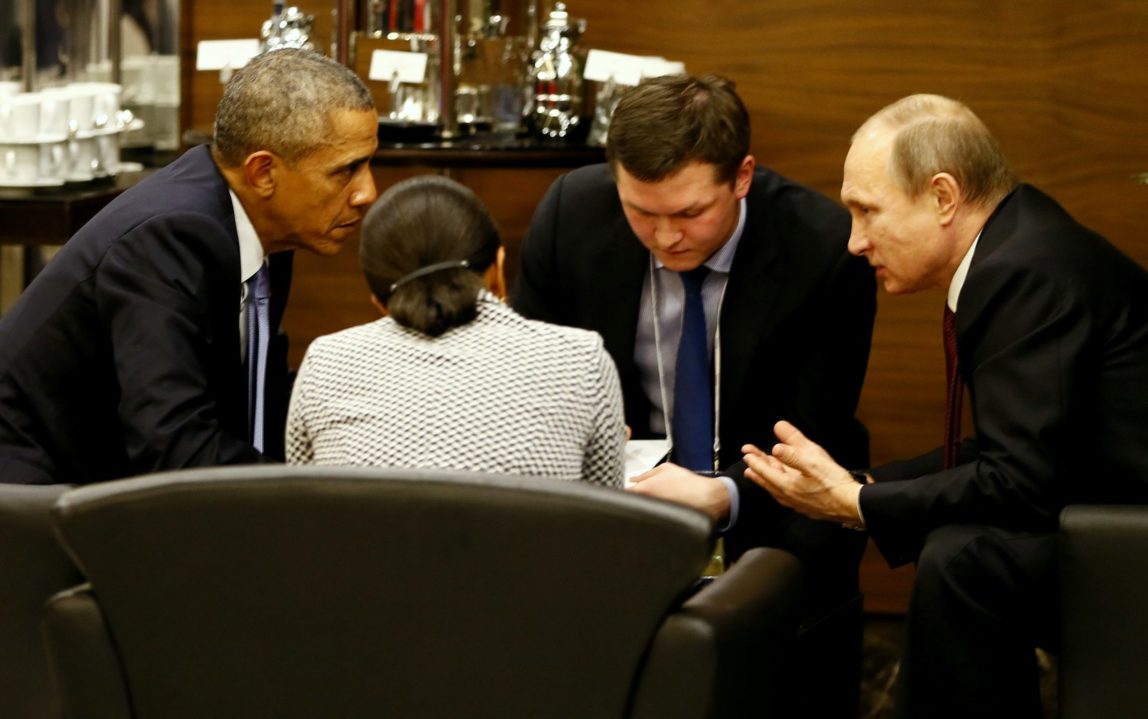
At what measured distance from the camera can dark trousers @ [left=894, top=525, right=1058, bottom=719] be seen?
2.06 m

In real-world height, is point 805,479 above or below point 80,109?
below

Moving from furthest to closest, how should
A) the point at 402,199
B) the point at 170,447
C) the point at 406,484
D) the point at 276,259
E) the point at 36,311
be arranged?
1. the point at 276,259
2. the point at 36,311
3. the point at 170,447
4. the point at 402,199
5. the point at 406,484

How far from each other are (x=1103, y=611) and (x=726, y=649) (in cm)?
69

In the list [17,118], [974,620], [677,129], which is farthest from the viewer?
[17,118]

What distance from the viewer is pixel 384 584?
1.47 meters

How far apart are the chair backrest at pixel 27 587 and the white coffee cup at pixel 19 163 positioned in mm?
2056

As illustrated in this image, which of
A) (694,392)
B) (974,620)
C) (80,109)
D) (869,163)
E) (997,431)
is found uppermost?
(869,163)

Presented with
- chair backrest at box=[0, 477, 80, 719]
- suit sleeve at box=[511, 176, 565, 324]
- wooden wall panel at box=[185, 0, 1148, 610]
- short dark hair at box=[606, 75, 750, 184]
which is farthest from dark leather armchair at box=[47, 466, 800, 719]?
wooden wall panel at box=[185, 0, 1148, 610]

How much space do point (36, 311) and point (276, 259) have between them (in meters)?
0.48

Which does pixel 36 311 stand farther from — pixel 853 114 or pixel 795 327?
pixel 853 114

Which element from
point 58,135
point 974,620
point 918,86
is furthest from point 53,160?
point 974,620

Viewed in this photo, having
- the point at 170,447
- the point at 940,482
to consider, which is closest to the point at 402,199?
the point at 170,447

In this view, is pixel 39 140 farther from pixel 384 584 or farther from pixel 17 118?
→ pixel 384 584

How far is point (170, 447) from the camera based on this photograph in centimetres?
209
